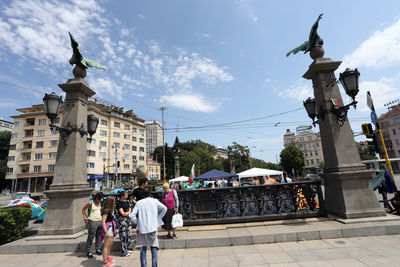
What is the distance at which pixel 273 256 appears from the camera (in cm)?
426

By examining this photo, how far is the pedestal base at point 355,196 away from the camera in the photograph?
217 inches

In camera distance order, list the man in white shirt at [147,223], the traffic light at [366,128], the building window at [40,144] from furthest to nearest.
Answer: the building window at [40,144] → the traffic light at [366,128] → the man in white shirt at [147,223]

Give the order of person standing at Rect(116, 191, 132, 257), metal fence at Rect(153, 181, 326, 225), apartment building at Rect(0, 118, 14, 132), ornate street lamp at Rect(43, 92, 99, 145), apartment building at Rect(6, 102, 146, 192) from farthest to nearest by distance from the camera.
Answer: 1. apartment building at Rect(0, 118, 14, 132)
2. apartment building at Rect(6, 102, 146, 192)
3. metal fence at Rect(153, 181, 326, 225)
4. ornate street lamp at Rect(43, 92, 99, 145)
5. person standing at Rect(116, 191, 132, 257)

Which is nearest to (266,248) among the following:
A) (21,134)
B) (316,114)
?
(316,114)

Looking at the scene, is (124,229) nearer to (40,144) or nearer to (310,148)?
(40,144)

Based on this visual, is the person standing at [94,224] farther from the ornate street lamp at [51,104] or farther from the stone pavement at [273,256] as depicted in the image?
the ornate street lamp at [51,104]

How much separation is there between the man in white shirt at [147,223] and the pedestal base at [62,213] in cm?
323

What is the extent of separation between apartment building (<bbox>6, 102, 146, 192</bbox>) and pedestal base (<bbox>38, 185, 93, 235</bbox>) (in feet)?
118

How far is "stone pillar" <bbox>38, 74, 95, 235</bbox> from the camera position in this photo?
19.1ft

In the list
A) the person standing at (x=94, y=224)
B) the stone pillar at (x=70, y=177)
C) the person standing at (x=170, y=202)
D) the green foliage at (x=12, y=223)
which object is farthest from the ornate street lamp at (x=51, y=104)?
the person standing at (x=170, y=202)

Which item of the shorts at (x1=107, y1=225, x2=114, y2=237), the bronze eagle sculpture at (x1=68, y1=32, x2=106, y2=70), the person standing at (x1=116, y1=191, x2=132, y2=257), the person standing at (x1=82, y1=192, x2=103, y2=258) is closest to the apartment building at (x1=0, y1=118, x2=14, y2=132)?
the bronze eagle sculpture at (x1=68, y1=32, x2=106, y2=70)

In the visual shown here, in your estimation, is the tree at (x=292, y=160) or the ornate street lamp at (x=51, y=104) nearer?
the ornate street lamp at (x=51, y=104)

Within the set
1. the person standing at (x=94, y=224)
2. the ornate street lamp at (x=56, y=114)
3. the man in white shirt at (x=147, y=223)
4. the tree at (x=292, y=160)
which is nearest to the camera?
the man in white shirt at (x=147, y=223)

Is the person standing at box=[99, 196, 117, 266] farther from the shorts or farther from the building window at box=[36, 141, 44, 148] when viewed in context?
the building window at box=[36, 141, 44, 148]
